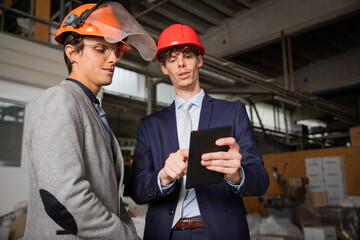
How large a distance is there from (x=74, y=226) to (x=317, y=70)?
30.5 ft

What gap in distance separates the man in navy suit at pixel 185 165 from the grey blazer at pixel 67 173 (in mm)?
260

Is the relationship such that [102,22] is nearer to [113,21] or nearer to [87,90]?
[113,21]

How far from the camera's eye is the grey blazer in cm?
79

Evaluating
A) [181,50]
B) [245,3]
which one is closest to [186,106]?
[181,50]

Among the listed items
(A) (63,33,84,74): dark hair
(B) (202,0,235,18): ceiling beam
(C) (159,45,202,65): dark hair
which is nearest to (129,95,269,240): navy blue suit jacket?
(C) (159,45,202,65): dark hair

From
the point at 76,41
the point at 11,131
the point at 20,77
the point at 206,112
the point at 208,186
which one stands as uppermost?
the point at 20,77

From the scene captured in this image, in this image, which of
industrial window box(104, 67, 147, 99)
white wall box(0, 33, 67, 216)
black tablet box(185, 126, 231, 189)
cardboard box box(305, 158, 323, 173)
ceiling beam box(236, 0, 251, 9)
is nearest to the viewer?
black tablet box(185, 126, 231, 189)

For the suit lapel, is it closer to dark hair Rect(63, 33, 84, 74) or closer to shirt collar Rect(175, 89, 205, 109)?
shirt collar Rect(175, 89, 205, 109)

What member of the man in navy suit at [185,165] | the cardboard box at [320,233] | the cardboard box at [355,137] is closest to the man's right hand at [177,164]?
the man in navy suit at [185,165]

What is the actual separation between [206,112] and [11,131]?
207 centimetres

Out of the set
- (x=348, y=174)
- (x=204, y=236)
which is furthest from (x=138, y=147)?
(x=348, y=174)

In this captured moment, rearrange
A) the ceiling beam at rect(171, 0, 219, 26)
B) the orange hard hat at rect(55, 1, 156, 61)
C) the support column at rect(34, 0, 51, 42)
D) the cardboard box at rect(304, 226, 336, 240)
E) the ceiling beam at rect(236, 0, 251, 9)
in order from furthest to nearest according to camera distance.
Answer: the ceiling beam at rect(236, 0, 251, 9), the ceiling beam at rect(171, 0, 219, 26), the cardboard box at rect(304, 226, 336, 240), the support column at rect(34, 0, 51, 42), the orange hard hat at rect(55, 1, 156, 61)

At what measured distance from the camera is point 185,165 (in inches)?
39.9

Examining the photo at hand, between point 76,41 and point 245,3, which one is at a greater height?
point 245,3
